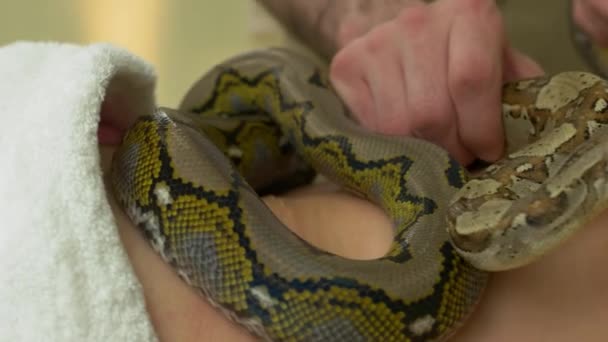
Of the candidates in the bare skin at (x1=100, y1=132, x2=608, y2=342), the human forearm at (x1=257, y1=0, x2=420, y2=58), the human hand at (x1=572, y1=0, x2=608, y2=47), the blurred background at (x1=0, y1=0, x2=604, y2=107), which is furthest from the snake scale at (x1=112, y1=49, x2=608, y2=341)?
the blurred background at (x1=0, y1=0, x2=604, y2=107)

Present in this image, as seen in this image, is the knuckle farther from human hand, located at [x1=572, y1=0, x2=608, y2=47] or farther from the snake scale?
human hand, located at [x1=572, y1=0, x2=608, y2=47]

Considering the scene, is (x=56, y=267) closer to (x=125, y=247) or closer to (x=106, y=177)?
(x=125, y=247)

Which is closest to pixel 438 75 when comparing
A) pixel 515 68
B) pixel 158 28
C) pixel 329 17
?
pixel 515 68

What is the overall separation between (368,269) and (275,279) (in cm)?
10

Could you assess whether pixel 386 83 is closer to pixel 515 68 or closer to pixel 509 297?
pixel 515 68

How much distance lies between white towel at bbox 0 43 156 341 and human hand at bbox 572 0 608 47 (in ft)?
2.39

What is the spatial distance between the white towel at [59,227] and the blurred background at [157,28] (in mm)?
1259

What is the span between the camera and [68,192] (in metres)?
0.69

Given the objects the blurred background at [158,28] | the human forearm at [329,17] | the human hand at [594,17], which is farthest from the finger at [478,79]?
the blurred background at [158,28]

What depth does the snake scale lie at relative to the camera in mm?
665

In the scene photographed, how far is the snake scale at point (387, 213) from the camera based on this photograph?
Result: 665mm

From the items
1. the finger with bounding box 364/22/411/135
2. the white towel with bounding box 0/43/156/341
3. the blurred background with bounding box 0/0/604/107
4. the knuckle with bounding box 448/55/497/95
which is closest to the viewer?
the white towel with bounding box 0/43/156/341

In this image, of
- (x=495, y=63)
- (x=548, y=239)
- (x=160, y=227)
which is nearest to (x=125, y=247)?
(x=160, y=227)

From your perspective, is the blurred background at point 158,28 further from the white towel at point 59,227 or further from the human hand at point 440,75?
the white towel at point 59,227
